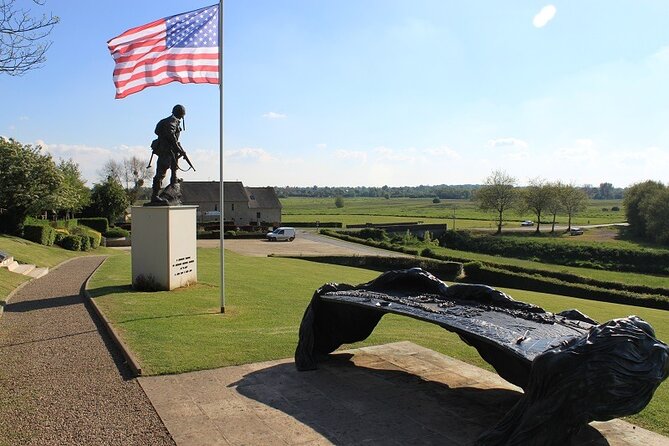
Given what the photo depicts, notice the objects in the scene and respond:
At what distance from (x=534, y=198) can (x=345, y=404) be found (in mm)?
72749

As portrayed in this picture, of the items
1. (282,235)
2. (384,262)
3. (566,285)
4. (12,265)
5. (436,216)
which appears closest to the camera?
(12,265)

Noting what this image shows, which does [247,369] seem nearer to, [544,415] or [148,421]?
[148,421]

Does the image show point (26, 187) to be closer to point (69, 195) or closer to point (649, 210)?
point (69, 195)


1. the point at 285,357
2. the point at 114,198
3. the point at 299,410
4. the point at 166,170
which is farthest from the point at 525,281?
the point at 114,198

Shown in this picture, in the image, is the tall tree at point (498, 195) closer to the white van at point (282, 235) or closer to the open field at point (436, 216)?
the open field at point (436, 216)

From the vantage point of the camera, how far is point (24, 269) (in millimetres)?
19062

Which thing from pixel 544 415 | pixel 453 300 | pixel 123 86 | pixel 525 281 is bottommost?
pixel 525 281

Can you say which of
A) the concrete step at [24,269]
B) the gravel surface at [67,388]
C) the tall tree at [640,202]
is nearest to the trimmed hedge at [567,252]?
the tall tree at [640,202]

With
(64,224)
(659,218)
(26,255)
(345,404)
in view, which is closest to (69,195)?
(64,224)

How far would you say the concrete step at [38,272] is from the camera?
60.2 feet

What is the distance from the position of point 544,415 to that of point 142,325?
811cm

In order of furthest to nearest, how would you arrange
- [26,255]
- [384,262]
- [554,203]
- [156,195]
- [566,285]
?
[554,203], [384,262], [566,285], [26,255], [156,195]

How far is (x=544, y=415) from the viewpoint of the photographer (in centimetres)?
421

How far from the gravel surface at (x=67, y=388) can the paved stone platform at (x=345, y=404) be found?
0.34 meters
